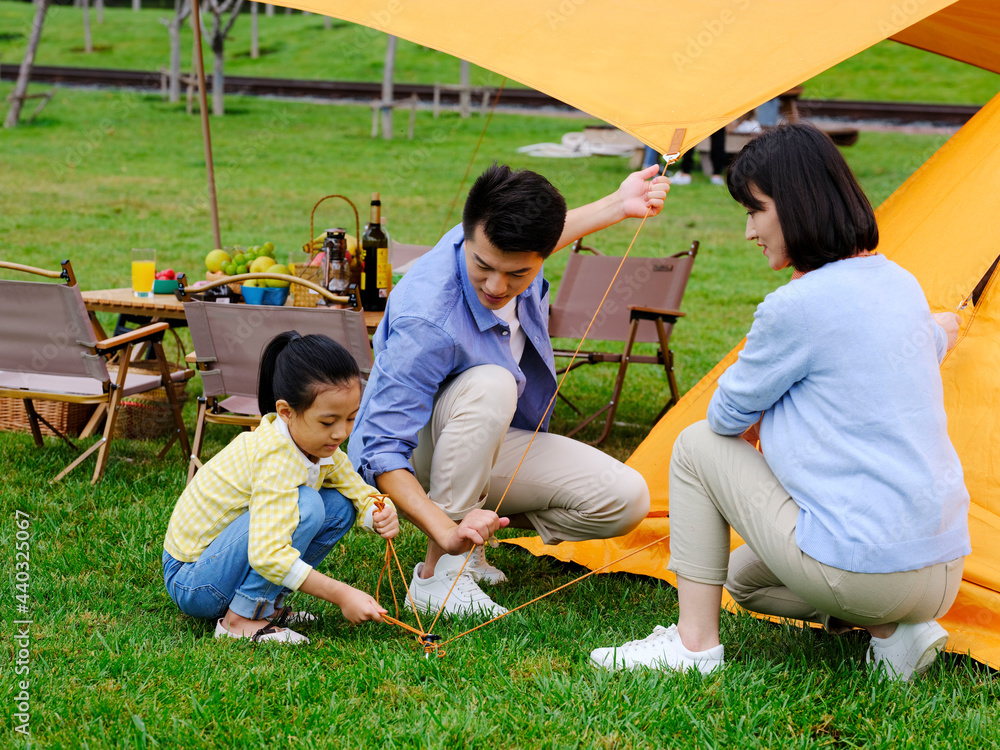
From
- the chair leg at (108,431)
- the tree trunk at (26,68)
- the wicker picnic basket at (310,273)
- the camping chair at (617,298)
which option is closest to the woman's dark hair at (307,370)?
the wicker picnic basket at (310,273)

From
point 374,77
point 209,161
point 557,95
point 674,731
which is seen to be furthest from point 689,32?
point 374,77

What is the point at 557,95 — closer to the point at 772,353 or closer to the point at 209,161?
the point at 772,353

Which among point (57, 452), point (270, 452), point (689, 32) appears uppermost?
point (689, 32)

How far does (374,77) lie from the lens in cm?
2702

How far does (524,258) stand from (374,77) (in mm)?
25694

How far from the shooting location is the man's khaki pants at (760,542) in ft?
7.63

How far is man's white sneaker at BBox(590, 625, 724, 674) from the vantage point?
2537 mm

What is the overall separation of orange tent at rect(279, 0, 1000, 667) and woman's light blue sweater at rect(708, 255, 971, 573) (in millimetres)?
617

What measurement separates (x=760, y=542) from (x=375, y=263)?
2.39 metres

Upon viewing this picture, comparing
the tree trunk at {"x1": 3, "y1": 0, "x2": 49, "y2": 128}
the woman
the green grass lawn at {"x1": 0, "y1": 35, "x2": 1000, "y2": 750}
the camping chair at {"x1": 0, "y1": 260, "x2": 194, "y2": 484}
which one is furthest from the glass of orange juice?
the tree trunk at {"x1": 3, "y1": 0, "x2": 49, "y2": 128}

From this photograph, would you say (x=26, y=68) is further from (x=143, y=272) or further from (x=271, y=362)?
(x=271, y=362)

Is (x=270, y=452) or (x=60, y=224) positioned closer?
(x=270, y=452)

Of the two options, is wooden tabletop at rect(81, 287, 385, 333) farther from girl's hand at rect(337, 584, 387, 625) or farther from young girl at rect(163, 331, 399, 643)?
girl's hand at rect(337, 584, 387, 625)

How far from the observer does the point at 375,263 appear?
4.33 m
